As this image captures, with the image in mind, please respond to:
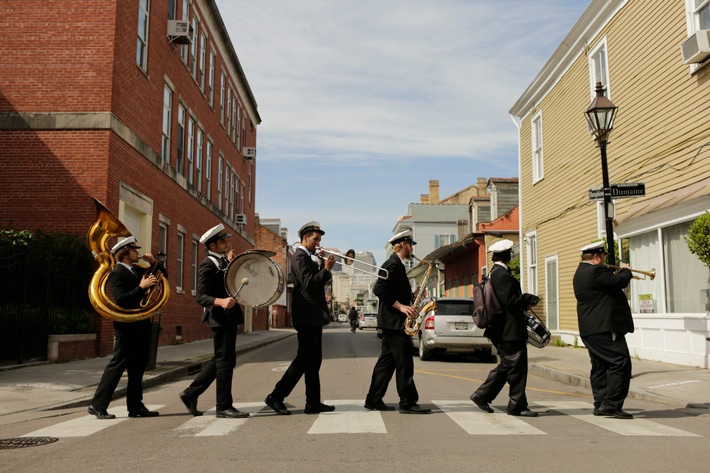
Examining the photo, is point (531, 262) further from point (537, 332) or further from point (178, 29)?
point (537, 332)

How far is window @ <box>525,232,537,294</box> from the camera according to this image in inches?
904

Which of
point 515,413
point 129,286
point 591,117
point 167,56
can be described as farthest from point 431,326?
point 167,56

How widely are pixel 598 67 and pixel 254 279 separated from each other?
1381 centimetres

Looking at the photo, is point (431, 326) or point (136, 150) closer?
point (431, 326)

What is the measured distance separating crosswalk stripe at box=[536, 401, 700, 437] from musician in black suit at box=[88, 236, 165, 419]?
461 cm

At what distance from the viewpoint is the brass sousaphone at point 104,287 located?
7.22 metres

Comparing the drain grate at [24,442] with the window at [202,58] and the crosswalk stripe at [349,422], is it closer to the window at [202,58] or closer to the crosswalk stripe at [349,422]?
the crosswalk stripe at [349,422]

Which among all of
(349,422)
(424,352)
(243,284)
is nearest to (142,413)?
(243,284)

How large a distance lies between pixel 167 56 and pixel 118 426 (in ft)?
53.8

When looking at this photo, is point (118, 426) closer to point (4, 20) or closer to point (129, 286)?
Result: point (129, 286)

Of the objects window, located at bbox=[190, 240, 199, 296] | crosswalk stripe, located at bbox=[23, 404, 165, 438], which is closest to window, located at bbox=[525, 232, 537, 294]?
window, located at bbox=[190, 240, 199, 296]

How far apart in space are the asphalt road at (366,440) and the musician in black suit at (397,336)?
223mm

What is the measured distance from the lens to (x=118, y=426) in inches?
267

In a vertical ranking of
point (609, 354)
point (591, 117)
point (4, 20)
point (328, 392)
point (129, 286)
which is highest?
point (4, 20)
